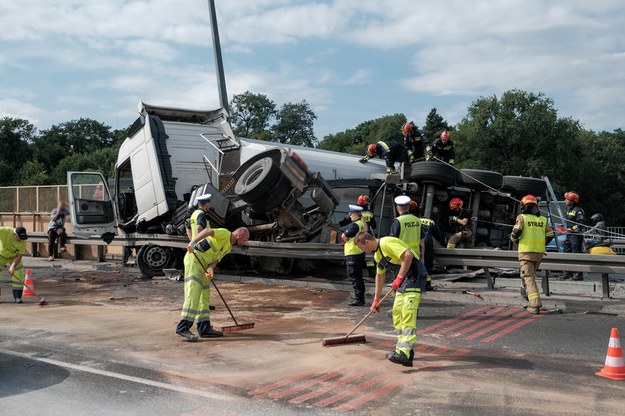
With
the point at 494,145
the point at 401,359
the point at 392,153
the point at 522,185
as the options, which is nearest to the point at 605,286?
the point at 522,185

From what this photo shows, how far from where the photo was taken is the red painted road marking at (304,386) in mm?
4703

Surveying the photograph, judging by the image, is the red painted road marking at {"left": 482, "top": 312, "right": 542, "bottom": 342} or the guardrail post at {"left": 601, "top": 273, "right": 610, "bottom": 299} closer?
the red painted road marking at {"left": 482, "top": 312, "right": 542, "bottom": 342}

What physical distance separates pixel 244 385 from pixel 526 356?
9.15 ft

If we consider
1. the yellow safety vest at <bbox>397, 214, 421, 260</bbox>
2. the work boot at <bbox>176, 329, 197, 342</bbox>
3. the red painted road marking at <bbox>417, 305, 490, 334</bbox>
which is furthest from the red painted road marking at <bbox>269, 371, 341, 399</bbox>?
the yellow safety vest at <bbox>397, 214, 421, 260</bbox>

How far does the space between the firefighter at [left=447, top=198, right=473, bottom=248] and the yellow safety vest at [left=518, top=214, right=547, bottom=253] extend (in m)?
2.73

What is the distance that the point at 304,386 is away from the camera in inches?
194

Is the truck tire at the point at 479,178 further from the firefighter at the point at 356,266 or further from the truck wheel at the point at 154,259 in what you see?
the truck wheel at the point at 154,259

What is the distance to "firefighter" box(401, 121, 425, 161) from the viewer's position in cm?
1170

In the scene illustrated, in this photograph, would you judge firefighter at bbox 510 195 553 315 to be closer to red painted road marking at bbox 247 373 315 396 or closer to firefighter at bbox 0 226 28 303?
red painted road marking at bbox 247 373 315 396

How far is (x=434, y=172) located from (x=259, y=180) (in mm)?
3099

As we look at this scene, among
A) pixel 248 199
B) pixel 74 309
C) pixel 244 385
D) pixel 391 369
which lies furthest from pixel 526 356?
pixel 74 309

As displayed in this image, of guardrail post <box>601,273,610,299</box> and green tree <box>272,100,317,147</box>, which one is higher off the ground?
green tree <box>272,100,317,147</box>

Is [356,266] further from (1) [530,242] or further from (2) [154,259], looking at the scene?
(2) [154,259]

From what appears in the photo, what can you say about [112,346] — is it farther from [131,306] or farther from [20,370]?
[131,306]
